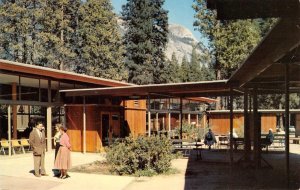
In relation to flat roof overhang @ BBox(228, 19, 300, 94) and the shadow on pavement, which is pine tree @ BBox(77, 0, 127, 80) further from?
flat roof overhang @ BBox(228, 19, 300, 94)

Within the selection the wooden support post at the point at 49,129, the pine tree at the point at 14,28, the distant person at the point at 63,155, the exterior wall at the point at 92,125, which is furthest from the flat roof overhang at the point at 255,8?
the pine tree at the point at 14,28

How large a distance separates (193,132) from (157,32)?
939 inches

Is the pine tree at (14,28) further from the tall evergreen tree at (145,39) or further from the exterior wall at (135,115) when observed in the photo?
the exterior wall at (135,115)

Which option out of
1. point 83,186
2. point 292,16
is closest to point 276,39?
point 292,16

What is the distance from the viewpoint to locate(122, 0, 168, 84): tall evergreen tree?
47031 mm

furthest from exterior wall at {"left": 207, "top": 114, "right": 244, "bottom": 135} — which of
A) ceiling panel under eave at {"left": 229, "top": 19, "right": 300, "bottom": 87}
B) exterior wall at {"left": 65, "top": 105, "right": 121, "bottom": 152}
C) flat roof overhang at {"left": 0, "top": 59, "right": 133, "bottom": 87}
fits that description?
ceiling panel under eave at {"left": 229, "top": 19, "right": 300, "bottom": 87}

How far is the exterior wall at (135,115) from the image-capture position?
23.9 meters

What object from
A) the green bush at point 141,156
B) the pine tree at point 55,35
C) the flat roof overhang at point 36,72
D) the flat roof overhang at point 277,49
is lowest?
the green bush at point 141,156

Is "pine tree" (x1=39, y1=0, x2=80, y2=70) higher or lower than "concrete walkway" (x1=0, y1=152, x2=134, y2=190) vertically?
higher

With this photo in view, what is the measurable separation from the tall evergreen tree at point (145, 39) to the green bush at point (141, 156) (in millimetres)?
33594

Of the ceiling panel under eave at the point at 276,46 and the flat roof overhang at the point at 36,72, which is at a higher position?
the flat roof overhang at the point at 36,72

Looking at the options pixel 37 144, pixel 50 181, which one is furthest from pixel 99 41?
pixel 50 181

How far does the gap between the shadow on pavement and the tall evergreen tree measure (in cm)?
3232

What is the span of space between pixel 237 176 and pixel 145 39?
1520 inches
